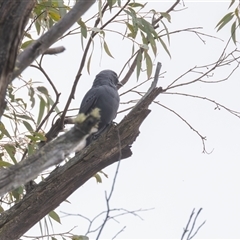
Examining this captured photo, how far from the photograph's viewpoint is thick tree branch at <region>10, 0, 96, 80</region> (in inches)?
44.8

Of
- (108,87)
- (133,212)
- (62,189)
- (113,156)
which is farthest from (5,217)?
(108,87)

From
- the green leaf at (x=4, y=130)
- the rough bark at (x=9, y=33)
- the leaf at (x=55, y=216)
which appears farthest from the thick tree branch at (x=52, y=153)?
the leaf at (x=55, y=216)

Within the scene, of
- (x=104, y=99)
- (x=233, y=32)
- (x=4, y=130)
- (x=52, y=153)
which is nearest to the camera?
(x=52, y=153)

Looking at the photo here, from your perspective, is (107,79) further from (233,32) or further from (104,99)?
(233,32)

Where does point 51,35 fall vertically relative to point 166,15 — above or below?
below

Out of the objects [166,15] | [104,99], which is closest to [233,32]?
[166,15]

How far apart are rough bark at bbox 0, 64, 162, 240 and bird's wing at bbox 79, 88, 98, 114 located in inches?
39.1

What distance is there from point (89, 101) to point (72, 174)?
3.98 feet

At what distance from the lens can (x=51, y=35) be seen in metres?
1.17

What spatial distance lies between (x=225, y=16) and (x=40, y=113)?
3.24 ft

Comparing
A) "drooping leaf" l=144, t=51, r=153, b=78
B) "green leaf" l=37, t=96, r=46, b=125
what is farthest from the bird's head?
"green leaf" l=37, t=96, r=46, b=125

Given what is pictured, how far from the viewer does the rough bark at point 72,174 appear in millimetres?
1931

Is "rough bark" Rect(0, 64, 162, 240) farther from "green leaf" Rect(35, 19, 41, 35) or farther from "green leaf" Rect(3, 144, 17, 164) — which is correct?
"green leaf" Rect(35, 19, 41, 35)

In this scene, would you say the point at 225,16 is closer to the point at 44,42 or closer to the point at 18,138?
the point at 18,138
